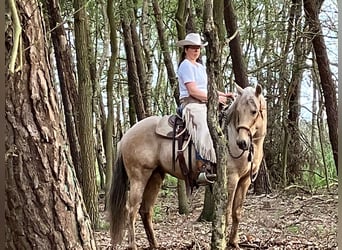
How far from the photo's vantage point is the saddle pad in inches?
65.8

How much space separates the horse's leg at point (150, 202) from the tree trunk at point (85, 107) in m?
0.14

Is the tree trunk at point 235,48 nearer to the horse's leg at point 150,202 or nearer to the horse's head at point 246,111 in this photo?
the horse's head at point 246,111

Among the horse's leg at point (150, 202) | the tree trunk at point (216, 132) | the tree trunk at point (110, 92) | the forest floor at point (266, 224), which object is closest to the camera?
the tree trunk at point (216, 132)

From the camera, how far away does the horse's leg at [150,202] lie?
1628 millimetres

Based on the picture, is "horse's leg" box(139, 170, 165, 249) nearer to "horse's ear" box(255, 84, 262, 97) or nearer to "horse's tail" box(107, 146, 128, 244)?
"horse's tail" box(107, 146, 128, 244)

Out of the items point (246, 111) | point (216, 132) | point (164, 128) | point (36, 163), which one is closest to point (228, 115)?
point (246, 111)

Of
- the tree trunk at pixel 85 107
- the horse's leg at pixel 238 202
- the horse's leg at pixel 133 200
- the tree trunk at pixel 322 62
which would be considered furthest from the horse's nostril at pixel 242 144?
the tree trunk at pixel 85 107

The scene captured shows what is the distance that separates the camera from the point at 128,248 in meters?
1.63

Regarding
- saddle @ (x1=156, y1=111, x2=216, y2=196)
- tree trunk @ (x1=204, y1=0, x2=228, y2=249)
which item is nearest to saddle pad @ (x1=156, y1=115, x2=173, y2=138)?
saddle @ (x1=156, y1=111, x2=216, y2=196)

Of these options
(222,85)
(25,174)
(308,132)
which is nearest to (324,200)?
(308,132)

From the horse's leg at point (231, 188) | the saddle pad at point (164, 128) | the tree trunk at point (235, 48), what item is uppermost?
the tree trunk at point (235, 48)

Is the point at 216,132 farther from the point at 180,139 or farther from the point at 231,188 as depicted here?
the point at 180,139

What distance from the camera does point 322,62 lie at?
144 centimetres

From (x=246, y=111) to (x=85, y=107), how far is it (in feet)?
1.61
